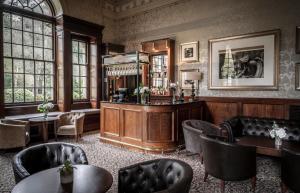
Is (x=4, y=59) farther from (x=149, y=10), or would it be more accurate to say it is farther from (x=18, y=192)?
(x=18, y=192)

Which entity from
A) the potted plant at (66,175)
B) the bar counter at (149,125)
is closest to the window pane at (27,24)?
the bar counter at (149,125)

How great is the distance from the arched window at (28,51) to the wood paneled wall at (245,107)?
15.5 feet

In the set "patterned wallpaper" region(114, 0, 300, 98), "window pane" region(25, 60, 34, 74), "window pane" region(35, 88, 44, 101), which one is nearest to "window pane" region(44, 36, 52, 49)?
"window pane" region(25, 60, 34, 74)

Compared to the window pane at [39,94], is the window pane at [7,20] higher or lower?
higher

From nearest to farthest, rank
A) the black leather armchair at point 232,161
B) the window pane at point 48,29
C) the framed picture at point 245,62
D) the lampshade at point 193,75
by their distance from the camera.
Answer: the black leather armchair at point 232,161
the framed picture at point 245,62
the lampshade at point 193,75
the window pane at point 48,29

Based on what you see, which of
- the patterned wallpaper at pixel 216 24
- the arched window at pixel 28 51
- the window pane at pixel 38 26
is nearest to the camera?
the patterned wallpaper at pixel 216 24

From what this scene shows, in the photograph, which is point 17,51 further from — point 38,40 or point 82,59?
point 82,59

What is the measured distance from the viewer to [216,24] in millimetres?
6285

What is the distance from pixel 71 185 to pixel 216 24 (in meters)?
5.73

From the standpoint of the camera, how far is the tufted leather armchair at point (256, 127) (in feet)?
14.3

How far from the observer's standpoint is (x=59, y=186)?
6.33 feet

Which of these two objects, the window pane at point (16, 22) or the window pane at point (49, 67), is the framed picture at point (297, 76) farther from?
the window pane at point (16, 22)

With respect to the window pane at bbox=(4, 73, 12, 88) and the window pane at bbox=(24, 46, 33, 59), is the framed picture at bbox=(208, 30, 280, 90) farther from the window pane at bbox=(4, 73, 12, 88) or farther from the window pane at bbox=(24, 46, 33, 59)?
the window pane at bbox=(4, 73, 12, 88)

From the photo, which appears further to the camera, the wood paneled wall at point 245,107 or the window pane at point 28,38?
the window pane at point 28,38
